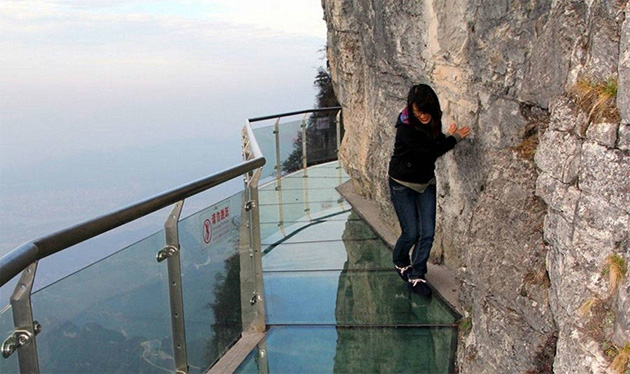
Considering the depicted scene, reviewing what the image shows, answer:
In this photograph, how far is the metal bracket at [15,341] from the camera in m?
2.04

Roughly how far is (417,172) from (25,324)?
338 centimetres

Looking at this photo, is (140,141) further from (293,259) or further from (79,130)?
(293,259)

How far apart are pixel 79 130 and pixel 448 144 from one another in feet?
249

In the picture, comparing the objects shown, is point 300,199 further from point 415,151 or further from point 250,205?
point 250,205

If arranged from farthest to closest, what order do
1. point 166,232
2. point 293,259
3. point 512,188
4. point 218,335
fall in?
point 293,259
point 218,335
point 512,188
point 166,232

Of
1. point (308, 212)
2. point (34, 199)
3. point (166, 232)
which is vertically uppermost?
point (166, 232)

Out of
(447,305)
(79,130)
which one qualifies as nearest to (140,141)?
(79,130)

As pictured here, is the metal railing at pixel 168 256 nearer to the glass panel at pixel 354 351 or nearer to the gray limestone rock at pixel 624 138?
the glass panel at pixel 354 351

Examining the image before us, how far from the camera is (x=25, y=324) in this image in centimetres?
215

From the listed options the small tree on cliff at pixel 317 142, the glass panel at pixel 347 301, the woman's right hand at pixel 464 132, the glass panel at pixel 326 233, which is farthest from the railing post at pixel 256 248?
the small tree on cliff at pixel 317 142

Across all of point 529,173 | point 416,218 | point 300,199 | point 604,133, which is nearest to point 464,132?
point 416,218

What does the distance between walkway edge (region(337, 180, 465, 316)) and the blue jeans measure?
235 millimetres

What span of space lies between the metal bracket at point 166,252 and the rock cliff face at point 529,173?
176 cm

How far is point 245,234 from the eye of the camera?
4.51 m
